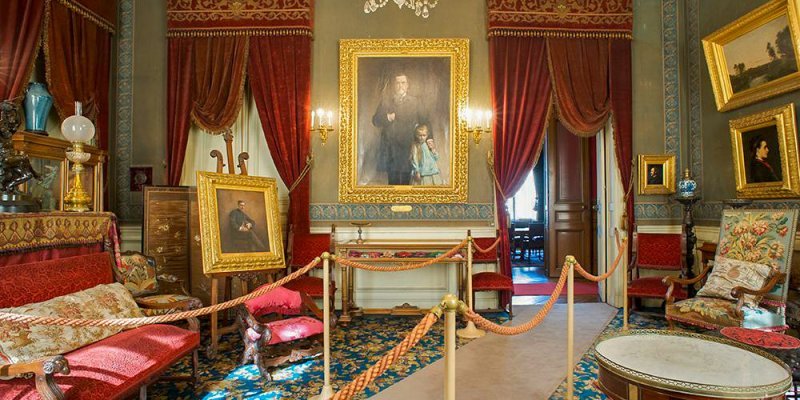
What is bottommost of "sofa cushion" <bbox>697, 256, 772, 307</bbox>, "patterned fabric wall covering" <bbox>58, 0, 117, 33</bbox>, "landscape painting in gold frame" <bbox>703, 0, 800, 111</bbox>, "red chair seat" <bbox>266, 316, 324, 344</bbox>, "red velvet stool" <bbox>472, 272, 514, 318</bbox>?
"red chair seat" <bbox>266, 316, 324, 344</bbox>

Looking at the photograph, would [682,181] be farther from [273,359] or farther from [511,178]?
[273,359]

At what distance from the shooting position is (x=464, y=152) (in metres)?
6.64

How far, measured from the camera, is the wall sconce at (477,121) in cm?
657

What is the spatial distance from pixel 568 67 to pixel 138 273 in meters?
6.12

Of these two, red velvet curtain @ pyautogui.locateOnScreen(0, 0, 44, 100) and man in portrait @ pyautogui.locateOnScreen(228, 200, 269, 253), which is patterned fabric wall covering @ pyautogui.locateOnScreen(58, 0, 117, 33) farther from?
man in portrait @ pyautogui.locateOnScreen(228, 200, 269, 253)

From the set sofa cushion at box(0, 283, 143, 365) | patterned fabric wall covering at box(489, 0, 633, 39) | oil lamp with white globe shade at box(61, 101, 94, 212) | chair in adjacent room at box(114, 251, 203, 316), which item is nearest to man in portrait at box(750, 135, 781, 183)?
patterned fabric wall covering at box(489, 0, 633, 39)

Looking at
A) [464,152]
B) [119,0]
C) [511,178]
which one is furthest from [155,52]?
[511,178]

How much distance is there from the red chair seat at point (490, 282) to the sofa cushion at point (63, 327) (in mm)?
3903

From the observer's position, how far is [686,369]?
106 inches

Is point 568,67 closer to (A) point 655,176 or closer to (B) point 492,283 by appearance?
(A) point 655,176

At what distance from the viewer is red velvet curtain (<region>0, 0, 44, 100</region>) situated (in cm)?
464

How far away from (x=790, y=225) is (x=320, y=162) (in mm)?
5585

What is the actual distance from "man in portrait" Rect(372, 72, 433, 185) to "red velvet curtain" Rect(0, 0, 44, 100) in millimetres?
4031

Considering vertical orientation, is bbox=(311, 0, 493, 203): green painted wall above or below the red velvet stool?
above
